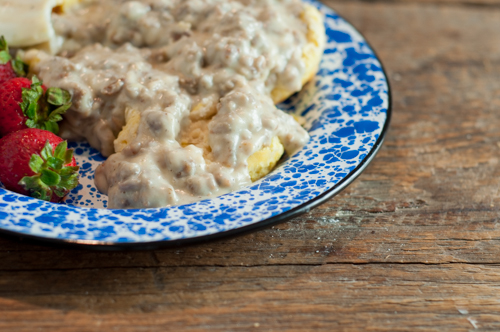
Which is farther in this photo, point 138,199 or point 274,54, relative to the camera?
point 274,54

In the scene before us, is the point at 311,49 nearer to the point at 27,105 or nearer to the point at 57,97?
the point at 57,97

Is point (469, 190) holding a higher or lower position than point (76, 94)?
lower

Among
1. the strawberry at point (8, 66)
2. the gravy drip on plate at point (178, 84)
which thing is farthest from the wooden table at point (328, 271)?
the strawberry at point (8, 66)

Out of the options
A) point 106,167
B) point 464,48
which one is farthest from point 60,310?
point 464,48

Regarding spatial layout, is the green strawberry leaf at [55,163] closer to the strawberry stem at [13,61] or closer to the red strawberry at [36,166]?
the red strawberry at [36,166]

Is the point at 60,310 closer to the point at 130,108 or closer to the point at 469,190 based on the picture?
the point at 130,108

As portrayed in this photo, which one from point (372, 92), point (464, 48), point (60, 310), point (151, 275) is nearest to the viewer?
point (60, 310)

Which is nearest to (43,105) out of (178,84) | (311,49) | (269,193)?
(178,84)
